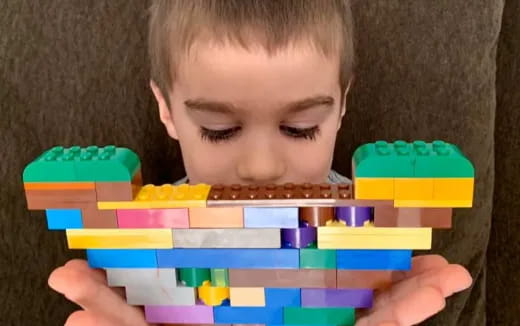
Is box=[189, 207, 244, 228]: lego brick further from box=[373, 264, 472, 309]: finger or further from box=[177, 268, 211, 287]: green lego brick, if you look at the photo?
box=[373, 264, 472, 309]: finger

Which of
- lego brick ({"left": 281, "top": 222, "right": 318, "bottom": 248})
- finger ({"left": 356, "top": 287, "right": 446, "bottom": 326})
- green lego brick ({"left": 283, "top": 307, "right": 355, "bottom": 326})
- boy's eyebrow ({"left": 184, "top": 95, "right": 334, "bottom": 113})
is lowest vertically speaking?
green lego brick ({"left": 283, "top": 307, "right": 355, "bottom": 326})

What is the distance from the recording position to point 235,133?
0.65 metres

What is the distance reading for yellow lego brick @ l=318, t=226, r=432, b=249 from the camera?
580mm

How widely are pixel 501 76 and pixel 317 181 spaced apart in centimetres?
37

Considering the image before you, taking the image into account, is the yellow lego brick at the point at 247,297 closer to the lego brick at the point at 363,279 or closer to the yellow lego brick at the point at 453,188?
the lego brick at the point at 363,279

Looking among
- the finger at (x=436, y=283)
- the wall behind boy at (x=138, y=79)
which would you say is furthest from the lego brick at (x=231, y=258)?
the wall behind boy at (x=138, y=79)

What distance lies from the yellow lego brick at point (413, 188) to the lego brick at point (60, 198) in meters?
0.28

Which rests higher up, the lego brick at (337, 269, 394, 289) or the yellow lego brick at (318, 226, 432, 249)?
the yellow lego brick at (318, 226, 432, 249)

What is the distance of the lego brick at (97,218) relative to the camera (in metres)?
0.60

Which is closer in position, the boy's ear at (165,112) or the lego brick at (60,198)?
the lego brick at (60,198)

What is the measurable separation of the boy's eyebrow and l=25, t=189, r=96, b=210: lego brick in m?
0.13

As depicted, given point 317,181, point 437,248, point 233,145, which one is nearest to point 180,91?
point 233,145

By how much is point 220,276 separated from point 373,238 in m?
0.15

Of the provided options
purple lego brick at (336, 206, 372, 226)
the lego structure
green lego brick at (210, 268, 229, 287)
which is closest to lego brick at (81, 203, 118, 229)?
the lego structure
